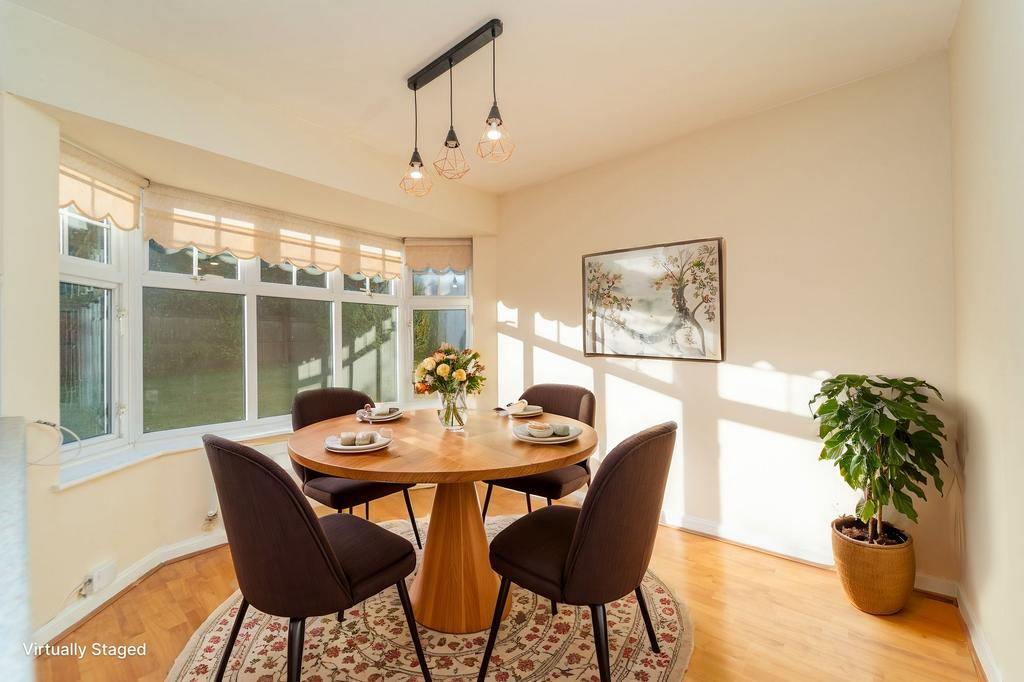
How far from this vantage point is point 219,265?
3127mm

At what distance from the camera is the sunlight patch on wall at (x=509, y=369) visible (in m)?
3.98

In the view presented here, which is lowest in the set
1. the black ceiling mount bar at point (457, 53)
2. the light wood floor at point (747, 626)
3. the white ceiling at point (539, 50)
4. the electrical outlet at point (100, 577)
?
the light wood floor at point (747, 626)

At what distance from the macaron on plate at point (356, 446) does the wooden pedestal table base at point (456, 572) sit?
38 centimetres

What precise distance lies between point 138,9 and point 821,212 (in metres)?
3.27

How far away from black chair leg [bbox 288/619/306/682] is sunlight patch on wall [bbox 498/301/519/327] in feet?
9.38

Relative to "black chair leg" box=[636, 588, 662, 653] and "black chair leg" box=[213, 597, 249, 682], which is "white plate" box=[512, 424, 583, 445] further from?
"black chair leg" box=[213, 597, 249, 682]

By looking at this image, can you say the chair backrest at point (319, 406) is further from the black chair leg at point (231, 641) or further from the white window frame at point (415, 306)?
the white window frame at point (415, 306)

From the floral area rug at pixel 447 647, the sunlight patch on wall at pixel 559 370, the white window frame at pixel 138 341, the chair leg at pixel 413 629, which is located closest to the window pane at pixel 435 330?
the white window frame at pixel 138 341

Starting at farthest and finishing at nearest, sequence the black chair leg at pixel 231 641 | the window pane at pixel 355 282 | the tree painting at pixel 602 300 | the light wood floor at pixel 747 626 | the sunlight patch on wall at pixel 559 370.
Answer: the window pane at pixel 355 282
the sunlight patch on wall at pixel 559 370
the tree painting at pixel 602 300
the light wood floor at pixel 747 626
the black chair leg at pixel 231 641

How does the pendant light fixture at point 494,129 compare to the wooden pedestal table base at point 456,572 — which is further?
the wooden pedestal table base at point 456,572

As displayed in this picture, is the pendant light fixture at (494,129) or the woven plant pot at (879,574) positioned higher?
the pendant light fixture at (494,129)

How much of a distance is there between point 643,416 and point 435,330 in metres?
2.02

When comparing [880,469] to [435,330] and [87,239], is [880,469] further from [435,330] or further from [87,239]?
[87,239]

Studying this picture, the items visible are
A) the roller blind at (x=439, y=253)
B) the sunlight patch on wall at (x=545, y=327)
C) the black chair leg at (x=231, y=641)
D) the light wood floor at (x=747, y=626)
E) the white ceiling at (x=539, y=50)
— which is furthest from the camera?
the roller blind at (x=439, y=253)
